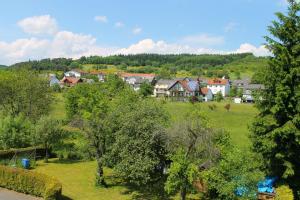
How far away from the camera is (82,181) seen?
1299 inches

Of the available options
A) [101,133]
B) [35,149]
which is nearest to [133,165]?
[101,133]

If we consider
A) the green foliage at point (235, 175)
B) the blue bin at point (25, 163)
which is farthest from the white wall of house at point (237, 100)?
the green foliage at point (235, 175)

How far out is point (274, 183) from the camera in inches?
1001

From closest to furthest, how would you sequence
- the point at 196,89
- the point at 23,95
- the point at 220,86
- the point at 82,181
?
1. the point at 82,181
2. the point at 23,95
3. the point at 196,89
4. the point at 220,86

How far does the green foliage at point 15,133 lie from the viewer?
139ft

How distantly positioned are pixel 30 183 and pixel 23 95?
87.7ft

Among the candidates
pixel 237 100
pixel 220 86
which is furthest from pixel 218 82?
pixel 237 100

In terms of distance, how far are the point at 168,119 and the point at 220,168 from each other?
7950mm

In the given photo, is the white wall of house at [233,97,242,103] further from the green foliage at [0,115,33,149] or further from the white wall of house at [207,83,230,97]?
the green foliage at [0,115,33,149]

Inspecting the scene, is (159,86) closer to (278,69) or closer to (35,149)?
(35,149)

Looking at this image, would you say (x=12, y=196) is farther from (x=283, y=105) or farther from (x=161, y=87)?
(x=161, y=87)

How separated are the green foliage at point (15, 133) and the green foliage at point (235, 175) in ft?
85.5

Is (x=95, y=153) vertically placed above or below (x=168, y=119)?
below

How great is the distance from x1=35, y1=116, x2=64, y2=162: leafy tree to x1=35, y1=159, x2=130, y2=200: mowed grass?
2.37 meters
